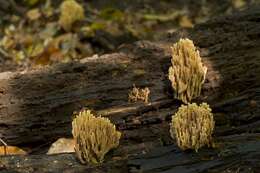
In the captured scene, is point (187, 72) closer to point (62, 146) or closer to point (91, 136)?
point (91, 136)

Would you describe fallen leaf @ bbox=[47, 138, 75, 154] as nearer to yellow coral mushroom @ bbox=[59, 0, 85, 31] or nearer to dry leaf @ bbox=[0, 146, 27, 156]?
dry leaf @ bbox=[0, 146, 27, 156]

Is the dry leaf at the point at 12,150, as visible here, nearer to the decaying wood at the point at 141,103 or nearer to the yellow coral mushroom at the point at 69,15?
the decaying wood at the point at 141,103

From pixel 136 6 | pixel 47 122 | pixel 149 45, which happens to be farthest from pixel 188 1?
pixel 47 122

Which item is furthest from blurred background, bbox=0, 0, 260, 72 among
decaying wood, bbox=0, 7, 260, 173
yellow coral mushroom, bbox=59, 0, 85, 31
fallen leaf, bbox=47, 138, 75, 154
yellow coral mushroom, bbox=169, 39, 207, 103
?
fallen leaf, bbox=47, 138, 75, 154

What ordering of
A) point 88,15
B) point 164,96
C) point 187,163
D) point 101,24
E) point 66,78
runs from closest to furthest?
point 187,163
point 164,96
point 66,78
point 101,24
point 88,15

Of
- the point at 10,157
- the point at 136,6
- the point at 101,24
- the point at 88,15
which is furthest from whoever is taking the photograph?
the point at 136,6

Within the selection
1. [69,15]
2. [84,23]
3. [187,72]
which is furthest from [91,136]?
[84,23]

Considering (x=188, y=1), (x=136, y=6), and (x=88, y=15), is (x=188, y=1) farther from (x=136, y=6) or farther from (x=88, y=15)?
(x=88, y=15)
